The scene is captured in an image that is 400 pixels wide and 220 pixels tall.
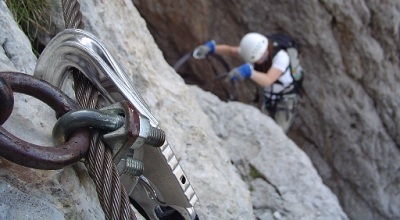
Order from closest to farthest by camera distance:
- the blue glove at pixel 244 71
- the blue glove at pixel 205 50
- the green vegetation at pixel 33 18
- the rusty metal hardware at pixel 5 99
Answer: the rusty metal hardware at pixel 5 99 → the green vegetation at pixel 33 18 → the blue glove at pixel 244 71 → the blue glove at pixel 205 50

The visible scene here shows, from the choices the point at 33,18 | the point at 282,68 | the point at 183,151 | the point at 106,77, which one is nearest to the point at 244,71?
the point at 282,68

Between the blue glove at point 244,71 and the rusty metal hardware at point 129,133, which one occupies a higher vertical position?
the rusty metal hardware at point 129,133

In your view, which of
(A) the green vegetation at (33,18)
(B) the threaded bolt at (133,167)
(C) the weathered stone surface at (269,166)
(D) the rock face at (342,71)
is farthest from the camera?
(D) the rock face at (342,71)

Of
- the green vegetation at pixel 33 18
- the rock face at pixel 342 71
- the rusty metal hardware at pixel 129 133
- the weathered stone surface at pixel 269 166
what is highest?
the rusty metal hardware at pixel 129 133

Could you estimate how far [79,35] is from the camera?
121cm

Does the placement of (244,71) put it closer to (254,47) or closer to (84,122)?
(254,47)

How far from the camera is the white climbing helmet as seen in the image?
593 cm

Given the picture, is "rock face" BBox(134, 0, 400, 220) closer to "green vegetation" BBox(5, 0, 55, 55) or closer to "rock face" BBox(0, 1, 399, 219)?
"rock face" BBox(0, 1, 399, 219)

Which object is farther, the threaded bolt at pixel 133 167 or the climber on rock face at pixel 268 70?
the climber on rock face at pixel 268 70

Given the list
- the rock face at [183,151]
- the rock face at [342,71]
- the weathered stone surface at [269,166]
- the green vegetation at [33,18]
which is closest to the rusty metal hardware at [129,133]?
the rock face at [183,151]

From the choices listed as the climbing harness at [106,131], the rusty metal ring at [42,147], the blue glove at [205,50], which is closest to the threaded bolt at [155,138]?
the climbing harness at [106,131]

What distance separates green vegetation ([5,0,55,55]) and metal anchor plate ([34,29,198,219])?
66 cm

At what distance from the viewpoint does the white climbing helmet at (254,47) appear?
593cm

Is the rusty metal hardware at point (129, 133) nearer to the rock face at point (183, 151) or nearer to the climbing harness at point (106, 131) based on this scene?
the climbing harness at point (106, 131)
